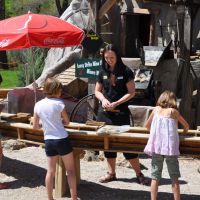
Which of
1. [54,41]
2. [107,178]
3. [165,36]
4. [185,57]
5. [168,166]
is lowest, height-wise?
[107,178]

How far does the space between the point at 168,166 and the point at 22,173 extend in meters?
2.64

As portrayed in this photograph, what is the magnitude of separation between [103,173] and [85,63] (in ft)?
6.93

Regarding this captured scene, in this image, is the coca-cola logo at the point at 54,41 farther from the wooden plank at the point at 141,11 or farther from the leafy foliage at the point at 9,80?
the leafy foliage at the point at 9,80

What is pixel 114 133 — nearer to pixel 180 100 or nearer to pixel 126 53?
pixel 180 100

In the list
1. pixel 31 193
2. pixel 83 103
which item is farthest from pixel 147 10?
pixel 31 193

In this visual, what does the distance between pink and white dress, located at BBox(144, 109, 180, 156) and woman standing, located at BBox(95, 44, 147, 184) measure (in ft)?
2.90

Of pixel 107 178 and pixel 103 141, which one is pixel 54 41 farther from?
pixel 107 178

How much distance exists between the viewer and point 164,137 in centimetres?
512

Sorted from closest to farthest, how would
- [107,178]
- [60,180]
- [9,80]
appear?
[60,180]
[107,178]
[9,80]

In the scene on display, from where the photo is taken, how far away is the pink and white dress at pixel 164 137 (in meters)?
5.10

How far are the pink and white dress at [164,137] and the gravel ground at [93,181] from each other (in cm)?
97

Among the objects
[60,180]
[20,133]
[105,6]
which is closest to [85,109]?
[105,6]

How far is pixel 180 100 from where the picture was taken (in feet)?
→ 31.3

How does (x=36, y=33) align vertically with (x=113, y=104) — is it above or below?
above
